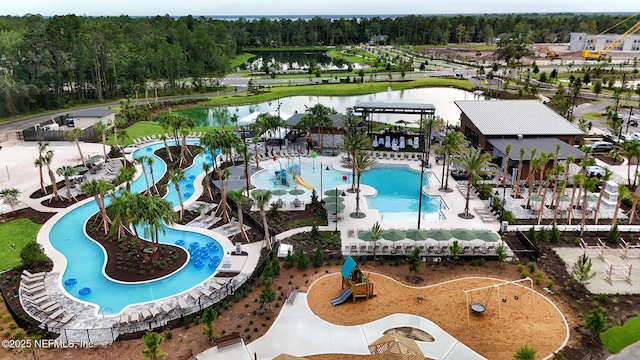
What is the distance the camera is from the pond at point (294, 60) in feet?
473

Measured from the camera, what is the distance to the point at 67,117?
6819 cm

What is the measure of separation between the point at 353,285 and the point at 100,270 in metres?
17.7

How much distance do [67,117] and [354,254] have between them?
57674mm

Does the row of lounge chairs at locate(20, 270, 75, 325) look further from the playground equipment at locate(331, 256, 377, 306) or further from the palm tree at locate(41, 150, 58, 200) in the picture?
the playground equipment at locate(331, 256, 377, 306)

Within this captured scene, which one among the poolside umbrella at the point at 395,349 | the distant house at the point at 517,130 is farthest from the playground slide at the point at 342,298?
the distant house at the point at 517,130

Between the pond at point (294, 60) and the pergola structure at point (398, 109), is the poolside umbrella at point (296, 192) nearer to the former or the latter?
the pergola structure at point (398, 109)

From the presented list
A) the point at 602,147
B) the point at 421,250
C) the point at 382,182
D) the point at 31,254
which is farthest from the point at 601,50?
the point at 31,254

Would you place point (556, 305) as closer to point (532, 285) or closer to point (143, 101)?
point (532, 285)

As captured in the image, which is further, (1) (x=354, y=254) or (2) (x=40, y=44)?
(2) (x=40, y=44)

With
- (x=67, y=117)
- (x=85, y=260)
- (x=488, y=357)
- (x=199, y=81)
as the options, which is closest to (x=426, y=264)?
(x=488, y=357)

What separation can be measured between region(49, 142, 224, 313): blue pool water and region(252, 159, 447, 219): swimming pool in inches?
450

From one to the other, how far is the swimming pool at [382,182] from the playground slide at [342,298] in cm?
1294

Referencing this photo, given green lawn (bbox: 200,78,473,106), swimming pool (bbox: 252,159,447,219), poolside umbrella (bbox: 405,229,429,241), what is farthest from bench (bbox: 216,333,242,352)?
green lawn (bbox: 200,78,473,106)

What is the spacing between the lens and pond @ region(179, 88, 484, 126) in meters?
76.5
